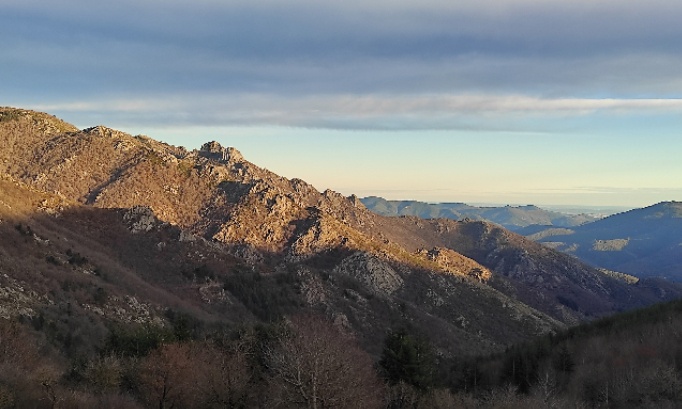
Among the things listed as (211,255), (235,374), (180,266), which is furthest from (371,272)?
(235,374)

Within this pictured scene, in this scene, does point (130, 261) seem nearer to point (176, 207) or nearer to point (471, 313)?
point (176, 207)

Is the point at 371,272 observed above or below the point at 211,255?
below

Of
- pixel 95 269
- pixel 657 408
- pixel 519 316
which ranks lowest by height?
pixel 519 316

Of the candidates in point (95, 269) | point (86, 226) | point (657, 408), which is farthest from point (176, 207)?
point (657, 408)

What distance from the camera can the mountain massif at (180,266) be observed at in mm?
70250

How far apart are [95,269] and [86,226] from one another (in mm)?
38908

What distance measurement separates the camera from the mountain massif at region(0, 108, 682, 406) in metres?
70.2

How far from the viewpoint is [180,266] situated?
12094cm

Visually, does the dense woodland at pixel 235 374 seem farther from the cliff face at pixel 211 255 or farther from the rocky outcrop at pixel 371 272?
the rocky outcrop at pixel 371 272

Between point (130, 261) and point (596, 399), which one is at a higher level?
point (130, 261)

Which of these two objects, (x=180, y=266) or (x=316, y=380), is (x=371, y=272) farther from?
(x=316, y=380)

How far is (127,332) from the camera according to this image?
187 feet

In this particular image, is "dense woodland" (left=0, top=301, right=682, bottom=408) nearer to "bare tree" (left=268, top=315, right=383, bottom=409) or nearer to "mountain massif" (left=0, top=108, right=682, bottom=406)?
"bare tree" (left=268, top=315, right=383, bottom=409)

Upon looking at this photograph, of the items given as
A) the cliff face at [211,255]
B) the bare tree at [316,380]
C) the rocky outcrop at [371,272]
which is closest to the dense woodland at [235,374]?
the bare tree at [316,380]
